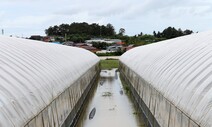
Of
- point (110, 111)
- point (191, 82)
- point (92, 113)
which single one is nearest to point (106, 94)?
point (110, 111)

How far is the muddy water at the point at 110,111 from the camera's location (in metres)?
9.81

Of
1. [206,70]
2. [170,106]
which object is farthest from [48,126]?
[206,70]

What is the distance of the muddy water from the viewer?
9.81 metres

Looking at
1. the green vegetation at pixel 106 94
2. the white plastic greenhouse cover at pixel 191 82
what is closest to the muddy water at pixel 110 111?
the green vegetation at pixel 106 94

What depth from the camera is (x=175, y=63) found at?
6.95 meters

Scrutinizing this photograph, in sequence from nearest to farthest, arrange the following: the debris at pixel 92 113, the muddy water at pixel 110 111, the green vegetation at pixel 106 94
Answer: the muddy water at pixel 110 111, the debris at pixel 92 113, the green vegetation at pixel 106 94

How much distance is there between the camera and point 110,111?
11414 mm

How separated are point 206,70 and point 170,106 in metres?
0.97

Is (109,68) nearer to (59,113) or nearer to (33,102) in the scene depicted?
(59,113)

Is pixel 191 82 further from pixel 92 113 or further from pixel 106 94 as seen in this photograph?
pixel 106 94

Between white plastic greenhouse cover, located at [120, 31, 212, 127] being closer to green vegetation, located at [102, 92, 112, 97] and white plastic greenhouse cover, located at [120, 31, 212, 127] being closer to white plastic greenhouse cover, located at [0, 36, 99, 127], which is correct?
white plastic greenhouse cover, located at [0, 36, 99, 127]

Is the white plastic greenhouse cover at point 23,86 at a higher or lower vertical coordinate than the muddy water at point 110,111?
higher

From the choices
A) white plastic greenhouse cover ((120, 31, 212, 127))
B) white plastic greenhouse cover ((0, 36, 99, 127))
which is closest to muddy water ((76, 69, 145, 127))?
white plastic greenhouse cover ((0, 36, 99, 127))

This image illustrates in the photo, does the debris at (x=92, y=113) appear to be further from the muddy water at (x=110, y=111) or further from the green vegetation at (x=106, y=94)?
the green vegetation at (x=106, y=94)
